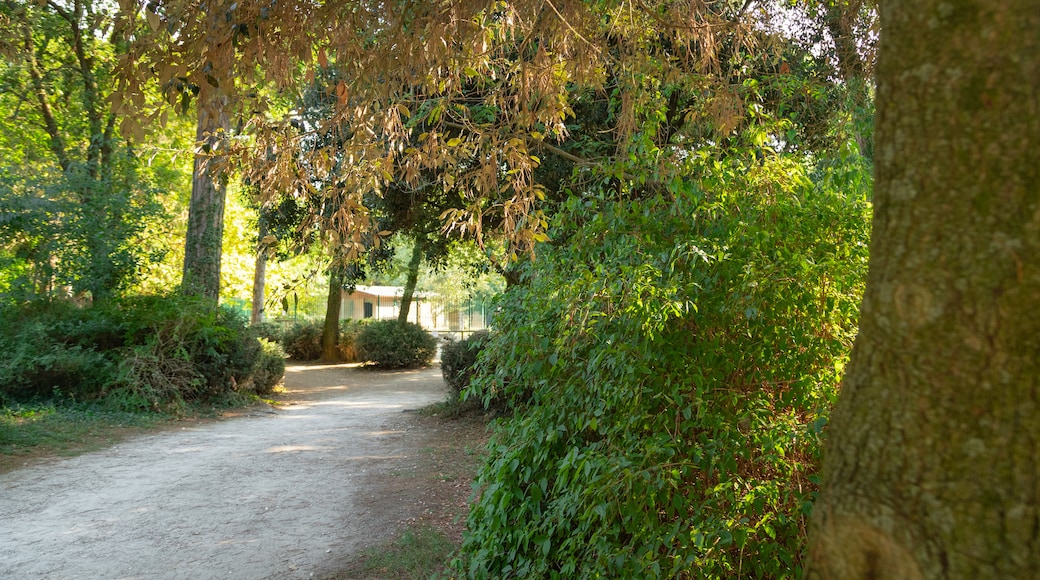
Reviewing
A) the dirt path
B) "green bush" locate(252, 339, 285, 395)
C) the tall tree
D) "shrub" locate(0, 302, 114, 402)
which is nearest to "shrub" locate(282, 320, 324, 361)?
"green bush" locate(252, 339, 285, 395)

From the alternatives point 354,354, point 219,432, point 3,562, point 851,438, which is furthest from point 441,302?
point 851,438

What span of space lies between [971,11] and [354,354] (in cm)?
2504

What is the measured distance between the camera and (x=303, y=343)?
26016 millimetres

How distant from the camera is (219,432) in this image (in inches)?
446

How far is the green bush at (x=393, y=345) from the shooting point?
2300 centimetres

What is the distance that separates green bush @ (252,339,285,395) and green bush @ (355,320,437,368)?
6295 millimetres

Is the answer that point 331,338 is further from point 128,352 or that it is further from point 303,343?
point 128,352

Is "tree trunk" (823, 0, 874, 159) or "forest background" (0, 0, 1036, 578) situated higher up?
"tree trunk" (823, 0, 874, 159)

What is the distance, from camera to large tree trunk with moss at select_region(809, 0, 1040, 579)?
1.29 metres

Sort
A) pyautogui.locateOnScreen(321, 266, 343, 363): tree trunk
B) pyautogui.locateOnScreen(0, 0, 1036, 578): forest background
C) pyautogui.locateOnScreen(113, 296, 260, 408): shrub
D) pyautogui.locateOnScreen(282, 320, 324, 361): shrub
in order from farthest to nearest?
pyautogui.locateOnScreen(282, 320, 324, 361): shrub
pyautogui.locateOnScreen(321, 266, 343, 363): tree trunk
pyautogui.locateOnScreen(113, 296, 260, 408): shrub
pyautogui.locateOnScreen(0, 0, 1036, 578): forest background

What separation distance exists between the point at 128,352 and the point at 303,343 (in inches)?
522

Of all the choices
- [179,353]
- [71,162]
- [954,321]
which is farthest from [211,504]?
[71,162]

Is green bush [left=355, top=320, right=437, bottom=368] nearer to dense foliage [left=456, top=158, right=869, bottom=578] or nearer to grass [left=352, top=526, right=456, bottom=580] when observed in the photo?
grass [left=352, top=526, right=456, bottom=580]

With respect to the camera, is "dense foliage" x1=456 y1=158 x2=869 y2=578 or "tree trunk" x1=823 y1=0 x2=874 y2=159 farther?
"tree trunk" x1=823 y1=0 x2=874 y2=159
